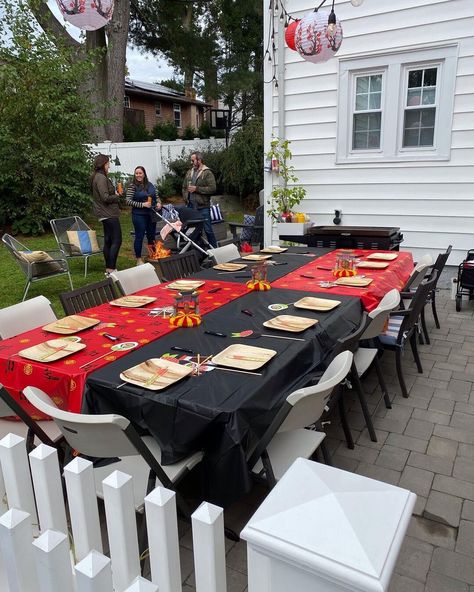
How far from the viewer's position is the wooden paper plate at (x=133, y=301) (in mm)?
3241

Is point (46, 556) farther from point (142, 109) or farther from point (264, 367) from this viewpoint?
point (142, 109)

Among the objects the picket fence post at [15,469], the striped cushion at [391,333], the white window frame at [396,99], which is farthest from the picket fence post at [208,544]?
the white window frame at [396,99]

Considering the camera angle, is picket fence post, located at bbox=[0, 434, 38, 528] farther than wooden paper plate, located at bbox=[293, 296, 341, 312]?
No

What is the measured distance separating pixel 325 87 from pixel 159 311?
17.2ft

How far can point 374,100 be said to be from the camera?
266 inches

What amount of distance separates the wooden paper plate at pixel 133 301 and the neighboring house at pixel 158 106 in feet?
61.8

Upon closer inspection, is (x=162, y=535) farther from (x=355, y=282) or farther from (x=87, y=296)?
(x=355, y=282)

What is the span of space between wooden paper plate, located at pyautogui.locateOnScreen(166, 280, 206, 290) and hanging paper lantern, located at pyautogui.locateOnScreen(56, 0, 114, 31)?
2104mm

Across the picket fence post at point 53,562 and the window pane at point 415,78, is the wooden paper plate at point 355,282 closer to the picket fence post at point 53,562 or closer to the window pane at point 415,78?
the picket fence post at point 53,562

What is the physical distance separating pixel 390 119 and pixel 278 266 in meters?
3.50

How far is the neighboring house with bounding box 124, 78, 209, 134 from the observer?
71.3ft

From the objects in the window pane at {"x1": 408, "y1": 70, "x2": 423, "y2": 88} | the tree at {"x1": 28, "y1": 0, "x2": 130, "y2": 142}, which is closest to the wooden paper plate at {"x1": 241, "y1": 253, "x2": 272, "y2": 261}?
the window pane at {"x1": 408, "y1": 70, "x2": 423, "y2": 88}

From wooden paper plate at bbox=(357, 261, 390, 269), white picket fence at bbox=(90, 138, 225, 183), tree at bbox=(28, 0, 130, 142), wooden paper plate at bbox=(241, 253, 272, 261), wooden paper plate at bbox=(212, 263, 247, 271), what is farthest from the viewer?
white picket fence at bbox=(90, 138, 225, 183)

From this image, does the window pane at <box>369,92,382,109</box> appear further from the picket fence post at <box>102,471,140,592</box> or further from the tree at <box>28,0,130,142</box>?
the tree at <box>28,0,130,142</box>
